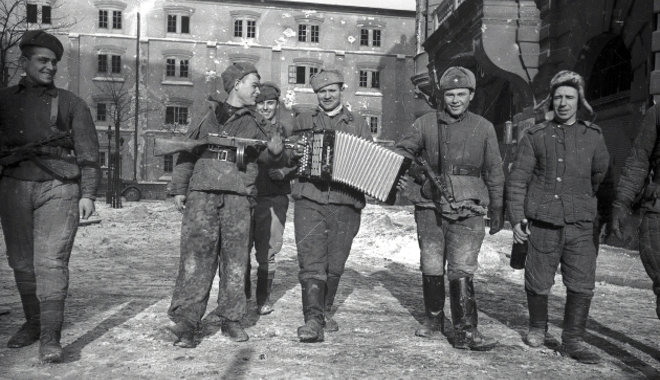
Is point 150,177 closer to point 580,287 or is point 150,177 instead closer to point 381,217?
point 381,217

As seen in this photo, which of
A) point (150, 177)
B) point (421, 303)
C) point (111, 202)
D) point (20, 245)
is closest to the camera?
point (20, 245)

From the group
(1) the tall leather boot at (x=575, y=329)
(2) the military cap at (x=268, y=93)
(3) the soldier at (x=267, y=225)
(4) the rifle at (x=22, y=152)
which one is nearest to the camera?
(4) the rifle at (x=22, y=152)

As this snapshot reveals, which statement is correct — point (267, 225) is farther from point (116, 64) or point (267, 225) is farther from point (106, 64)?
point (106, 64)

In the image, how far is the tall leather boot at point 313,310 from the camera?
16.5 ft

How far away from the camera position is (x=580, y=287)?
16.2 feet

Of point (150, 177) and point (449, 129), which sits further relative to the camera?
point (150, 177)

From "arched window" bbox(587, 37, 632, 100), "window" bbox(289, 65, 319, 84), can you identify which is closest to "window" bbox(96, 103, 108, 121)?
"window" bbox(289, 65, 319, 84)

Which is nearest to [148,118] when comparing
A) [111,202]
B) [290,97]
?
[290,97]

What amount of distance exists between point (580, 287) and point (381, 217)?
33.6 feet

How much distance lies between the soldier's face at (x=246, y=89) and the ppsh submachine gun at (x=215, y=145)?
1.35ft

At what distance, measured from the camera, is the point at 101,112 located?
42375 mm

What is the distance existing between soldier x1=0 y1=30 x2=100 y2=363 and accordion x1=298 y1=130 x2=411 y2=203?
5.78 ft

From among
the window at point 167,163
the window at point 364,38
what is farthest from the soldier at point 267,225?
the window at point 364,38

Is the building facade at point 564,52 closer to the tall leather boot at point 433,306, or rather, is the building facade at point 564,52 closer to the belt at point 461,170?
the belt at point 461,170
